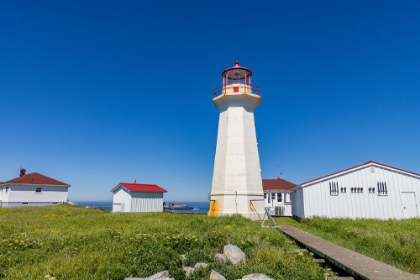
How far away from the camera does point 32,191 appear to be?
3716cm

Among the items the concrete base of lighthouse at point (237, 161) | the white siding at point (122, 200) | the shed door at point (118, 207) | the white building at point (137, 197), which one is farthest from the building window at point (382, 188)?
the shed door at point (118, 207)

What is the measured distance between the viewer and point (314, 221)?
1730 cm

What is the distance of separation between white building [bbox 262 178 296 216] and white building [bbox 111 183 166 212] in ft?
44.5

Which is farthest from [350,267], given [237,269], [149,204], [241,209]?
[149,204]

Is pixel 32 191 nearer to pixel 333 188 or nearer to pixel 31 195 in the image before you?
pixel 31 195

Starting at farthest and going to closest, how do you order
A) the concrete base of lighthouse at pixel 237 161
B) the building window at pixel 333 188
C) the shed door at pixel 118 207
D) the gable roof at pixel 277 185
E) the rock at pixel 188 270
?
the gable roof at pixel 277 185 → the shed door at pixel 118 207 → the concrete base of lighthouse at pixel 237 161 → the building window at pixel 333 188 → the rock at pixel 188 270

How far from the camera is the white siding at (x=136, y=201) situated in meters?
28.8

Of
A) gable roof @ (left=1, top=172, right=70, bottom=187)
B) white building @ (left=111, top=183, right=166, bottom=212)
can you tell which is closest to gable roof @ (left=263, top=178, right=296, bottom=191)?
white building @ (left=111, top=183, right=166, bottom=212)

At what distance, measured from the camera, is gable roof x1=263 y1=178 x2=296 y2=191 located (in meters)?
34.6

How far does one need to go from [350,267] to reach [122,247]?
665cm

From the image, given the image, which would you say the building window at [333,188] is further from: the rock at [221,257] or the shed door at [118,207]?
the shed door at [118,207]

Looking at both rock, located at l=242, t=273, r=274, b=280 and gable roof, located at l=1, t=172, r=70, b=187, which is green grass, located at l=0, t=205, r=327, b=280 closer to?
rock, located at l=242, t=273, r=274, b=280

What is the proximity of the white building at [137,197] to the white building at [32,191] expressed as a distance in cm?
1359

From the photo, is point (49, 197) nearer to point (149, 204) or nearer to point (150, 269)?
point (149, 204)
